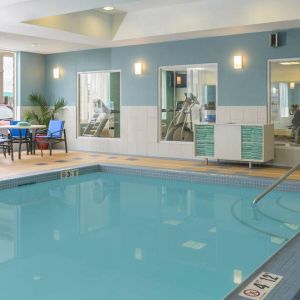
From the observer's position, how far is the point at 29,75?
38.8 feet

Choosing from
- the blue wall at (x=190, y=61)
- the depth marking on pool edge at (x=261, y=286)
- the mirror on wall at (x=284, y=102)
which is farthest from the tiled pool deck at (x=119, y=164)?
the depth marking on pool edge at (x=261, y=286)

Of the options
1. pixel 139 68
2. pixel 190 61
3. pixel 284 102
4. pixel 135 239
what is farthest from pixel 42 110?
pixel 135 239

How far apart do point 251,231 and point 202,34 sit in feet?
16.7

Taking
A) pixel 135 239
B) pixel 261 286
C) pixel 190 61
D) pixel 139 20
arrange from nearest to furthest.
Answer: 1. pixel 261 286
2. pixel 135 239
3. pixel 139 20
4. pixel 190 61

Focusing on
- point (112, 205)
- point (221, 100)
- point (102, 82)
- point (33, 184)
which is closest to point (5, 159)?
point (33, 184)

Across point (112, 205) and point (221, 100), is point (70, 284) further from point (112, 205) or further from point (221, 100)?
point (221, 100)

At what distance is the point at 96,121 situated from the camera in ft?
38.0

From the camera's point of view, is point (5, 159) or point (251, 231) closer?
point (251, 231)

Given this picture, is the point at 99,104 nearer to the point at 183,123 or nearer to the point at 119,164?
the point at 183,123

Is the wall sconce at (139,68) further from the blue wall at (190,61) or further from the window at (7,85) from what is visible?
the window at (7,85)

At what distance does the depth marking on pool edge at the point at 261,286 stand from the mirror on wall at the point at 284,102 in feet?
18.9

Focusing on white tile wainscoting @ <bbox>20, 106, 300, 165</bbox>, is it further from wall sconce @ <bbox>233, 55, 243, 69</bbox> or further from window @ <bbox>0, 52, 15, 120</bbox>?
wall sconce @ <bbox>233, 55, 243, 69</bbox>

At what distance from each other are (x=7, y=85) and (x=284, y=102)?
7119mm

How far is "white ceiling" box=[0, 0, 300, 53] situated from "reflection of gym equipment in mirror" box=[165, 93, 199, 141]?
1461 millimetres
